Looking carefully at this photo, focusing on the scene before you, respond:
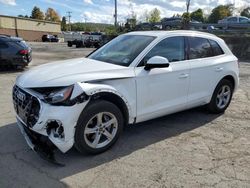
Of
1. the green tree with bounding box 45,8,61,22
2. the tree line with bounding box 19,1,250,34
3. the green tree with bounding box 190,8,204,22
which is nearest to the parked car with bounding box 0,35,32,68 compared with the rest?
the tree line with bounding box 19,1,250,34

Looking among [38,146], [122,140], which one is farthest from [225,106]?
[38,146]

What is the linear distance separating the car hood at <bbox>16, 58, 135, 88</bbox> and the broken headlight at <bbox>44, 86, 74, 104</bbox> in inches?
3.6

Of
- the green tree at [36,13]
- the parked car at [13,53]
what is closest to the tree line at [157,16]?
the green tree at [36,13]

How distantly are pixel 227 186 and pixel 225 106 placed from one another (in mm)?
3106

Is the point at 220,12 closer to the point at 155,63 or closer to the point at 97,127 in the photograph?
the point at 155,63

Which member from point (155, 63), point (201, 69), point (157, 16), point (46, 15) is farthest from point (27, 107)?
point (46, 15)

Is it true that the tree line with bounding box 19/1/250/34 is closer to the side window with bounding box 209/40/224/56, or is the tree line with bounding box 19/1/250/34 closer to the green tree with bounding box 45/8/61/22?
the green tree with bounding box 45/8/61/22

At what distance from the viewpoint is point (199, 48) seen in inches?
226

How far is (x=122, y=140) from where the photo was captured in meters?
4.87

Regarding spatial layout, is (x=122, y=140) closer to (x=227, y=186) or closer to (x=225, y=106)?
(x=227, y=186)

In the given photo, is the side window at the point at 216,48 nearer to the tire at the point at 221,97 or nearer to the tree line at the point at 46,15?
the tire at the point at 221,97

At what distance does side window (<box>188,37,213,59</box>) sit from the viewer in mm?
5541

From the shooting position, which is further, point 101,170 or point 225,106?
point 225,106

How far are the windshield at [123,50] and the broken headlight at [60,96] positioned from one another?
113 cm
